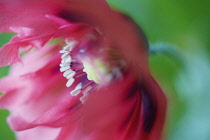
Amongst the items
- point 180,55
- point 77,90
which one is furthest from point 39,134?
point 180,55

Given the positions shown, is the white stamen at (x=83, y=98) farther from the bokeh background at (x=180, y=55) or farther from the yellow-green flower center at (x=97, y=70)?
the bokeh background at (x=180, y=55)

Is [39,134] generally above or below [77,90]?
below

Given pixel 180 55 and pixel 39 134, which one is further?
pixel 39 134

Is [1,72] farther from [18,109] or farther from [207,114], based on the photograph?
[207,114]

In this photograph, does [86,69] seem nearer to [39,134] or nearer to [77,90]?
[77,90]

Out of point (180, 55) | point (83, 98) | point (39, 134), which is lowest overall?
point (39, 134)

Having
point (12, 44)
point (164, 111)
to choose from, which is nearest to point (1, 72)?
point (12, 44)

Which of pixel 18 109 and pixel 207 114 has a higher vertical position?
pixel 207 114
